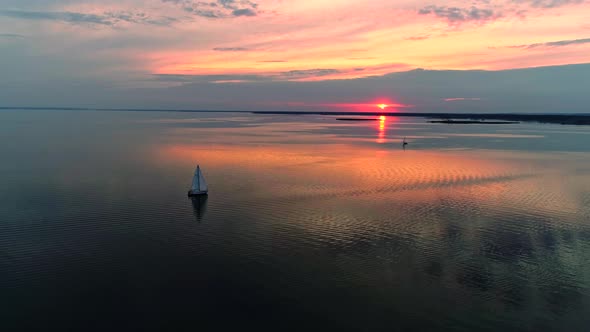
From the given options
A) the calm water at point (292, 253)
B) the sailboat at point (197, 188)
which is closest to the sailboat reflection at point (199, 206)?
the calm water at point (292, 253)

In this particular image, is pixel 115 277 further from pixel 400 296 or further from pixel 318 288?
pixel 400 296

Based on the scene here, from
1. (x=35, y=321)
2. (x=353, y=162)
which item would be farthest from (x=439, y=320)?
(x=353, y=162)

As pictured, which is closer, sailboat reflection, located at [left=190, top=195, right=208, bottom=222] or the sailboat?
sailboat reflection, located at [left=190, top=195, right=208, bottom=222]

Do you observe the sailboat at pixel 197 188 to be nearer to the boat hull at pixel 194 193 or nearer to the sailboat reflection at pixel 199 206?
the boat hull at pixel 194 193

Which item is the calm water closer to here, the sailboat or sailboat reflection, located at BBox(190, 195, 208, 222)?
sailboat reflection, located at BBox(190, 195, 208, 222)

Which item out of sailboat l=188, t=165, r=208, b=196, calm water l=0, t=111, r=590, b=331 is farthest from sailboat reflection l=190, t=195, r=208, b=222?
sailboat l=188, t=165, r=208, b=196

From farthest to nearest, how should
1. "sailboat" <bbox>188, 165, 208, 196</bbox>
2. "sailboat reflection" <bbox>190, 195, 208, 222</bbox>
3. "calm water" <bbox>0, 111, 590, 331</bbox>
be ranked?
"sailboat" <bbox>188, 165, 208, 196</bbox>, "sailboat reflection" <bbox>190, 195, 208, 222</bbox>, "calm water" <bbox>0, 111, 590, 331</bbox>

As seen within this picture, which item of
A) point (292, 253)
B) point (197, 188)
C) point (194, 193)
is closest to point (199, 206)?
point (194, 193)

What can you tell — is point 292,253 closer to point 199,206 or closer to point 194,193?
point 199,206
